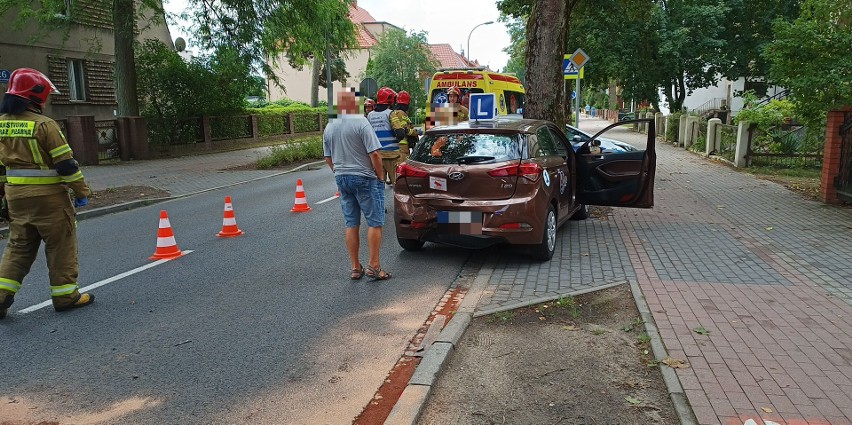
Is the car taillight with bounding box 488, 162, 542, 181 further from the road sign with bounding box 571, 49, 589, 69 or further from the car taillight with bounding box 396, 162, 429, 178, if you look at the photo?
the road sign with bounding box 571, 49, 589, 69

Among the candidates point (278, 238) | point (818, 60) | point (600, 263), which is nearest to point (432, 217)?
point (600, 263)

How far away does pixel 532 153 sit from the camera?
688 centimetres

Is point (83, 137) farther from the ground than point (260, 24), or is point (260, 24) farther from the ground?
point (260, 24)

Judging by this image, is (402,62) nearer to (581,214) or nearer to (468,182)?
(581,214)

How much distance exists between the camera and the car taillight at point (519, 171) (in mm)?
6559

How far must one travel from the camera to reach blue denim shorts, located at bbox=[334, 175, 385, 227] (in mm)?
6090

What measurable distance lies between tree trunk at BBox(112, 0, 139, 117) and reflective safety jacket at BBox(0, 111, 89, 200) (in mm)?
15809

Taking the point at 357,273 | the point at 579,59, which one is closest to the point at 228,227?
the point at 357,273

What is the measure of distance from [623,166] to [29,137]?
657cm

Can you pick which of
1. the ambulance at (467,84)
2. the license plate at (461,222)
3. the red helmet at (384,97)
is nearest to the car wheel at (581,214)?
the license plate at (461,222)

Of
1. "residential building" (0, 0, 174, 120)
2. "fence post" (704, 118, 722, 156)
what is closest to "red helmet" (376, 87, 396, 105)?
"fence post" (704, 118, 722, 156)

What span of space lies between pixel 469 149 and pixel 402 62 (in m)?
38.6

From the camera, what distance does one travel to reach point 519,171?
6.58m

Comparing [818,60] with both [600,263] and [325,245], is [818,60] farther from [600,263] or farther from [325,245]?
[325,245]
